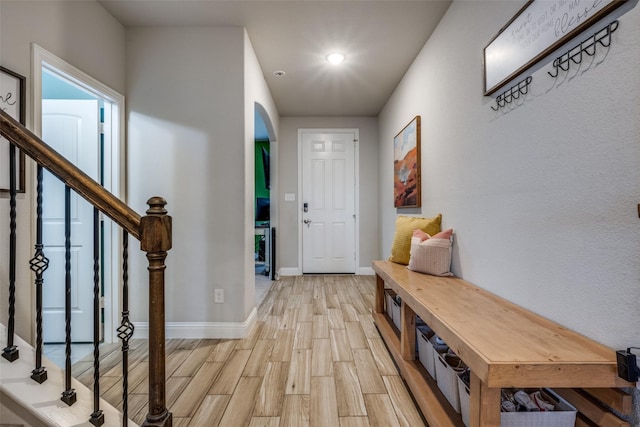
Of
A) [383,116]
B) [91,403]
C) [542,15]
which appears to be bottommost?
[91,403]

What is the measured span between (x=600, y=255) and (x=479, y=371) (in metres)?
0.61

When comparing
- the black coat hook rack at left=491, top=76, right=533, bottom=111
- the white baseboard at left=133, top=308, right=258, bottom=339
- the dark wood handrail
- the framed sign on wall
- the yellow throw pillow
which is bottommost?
the white baseboard at left=133, top=308, right=258, bottom=339

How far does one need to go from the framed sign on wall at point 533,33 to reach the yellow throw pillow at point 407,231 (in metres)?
1.04

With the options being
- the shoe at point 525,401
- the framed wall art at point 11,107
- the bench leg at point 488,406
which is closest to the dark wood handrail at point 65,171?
the framed wall art at point 11,107

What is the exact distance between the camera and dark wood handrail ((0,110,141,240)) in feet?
3.59

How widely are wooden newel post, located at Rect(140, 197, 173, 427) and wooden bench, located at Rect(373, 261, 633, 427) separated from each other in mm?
1140

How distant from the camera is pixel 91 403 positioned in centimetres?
122

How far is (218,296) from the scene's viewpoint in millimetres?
2395

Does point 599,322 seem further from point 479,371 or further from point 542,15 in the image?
point 542,15

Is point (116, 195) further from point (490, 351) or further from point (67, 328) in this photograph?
point (490, 351)

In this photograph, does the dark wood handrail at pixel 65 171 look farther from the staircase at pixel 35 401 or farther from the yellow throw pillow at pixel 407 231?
the yellow throw pillow at pixel 407 231

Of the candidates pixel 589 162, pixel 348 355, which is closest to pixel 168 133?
pixel 348 355

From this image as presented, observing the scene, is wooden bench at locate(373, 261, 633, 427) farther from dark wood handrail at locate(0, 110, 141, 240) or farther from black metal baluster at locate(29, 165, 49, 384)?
black metal baluster at locate(29, 165, 49, 384)

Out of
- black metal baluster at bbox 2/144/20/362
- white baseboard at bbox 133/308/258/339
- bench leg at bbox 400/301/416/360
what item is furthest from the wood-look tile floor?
black metal baluster at bbox 2/144/20/362
